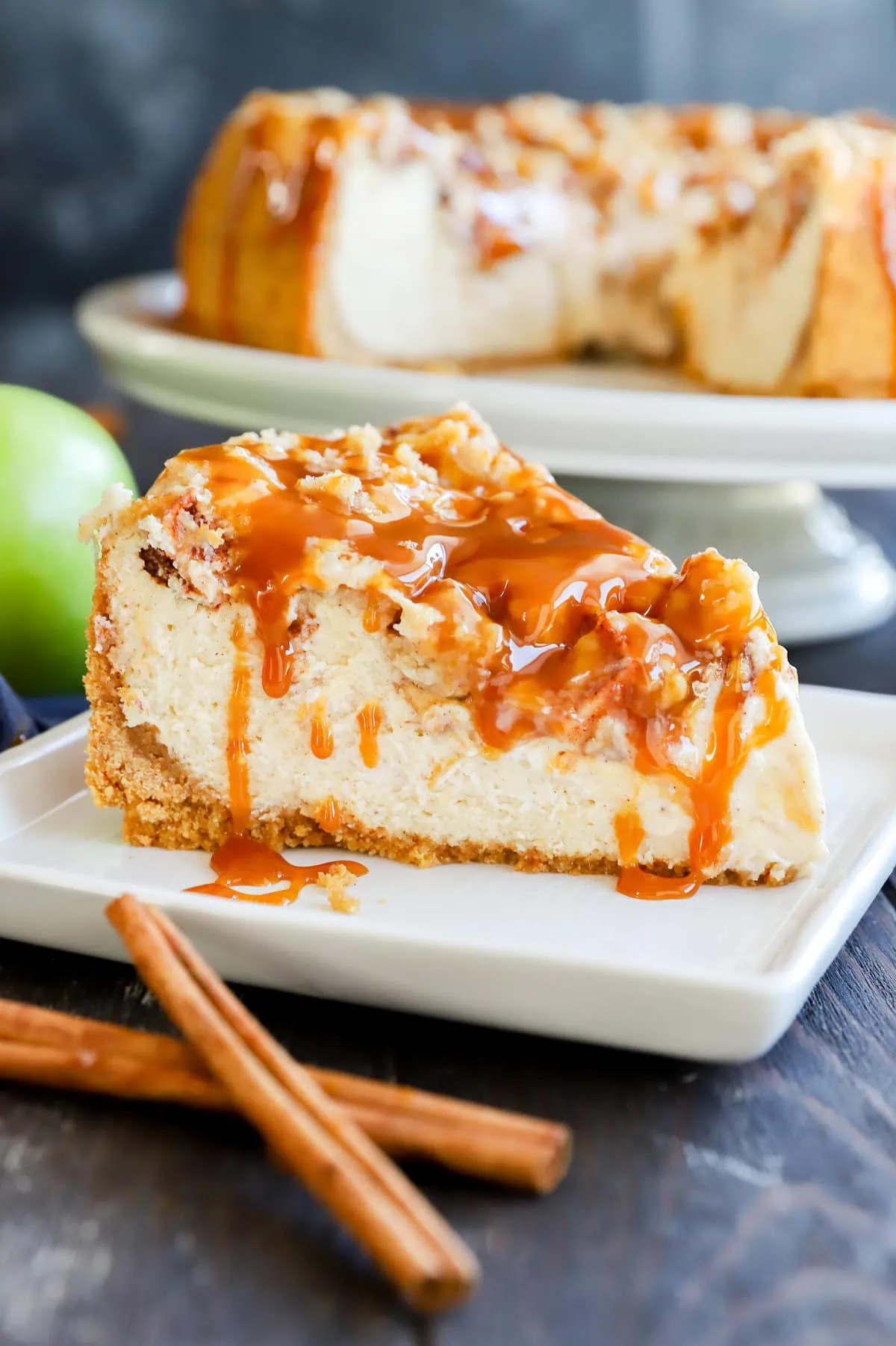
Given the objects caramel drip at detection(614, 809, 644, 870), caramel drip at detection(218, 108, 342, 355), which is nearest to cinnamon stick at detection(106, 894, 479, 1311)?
caramel drip at detection(614, 809, 644, 870)

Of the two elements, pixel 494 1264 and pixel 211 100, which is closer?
pixel 494 1264

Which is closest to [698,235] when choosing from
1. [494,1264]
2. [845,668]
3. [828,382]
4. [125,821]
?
[828,382]

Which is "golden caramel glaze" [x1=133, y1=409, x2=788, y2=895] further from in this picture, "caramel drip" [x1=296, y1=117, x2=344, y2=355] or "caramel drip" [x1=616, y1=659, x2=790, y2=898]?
"caramel drip" [x1=296, y1=117, x2=344, y2=355]

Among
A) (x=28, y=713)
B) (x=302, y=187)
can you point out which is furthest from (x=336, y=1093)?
(x=302, y=187)

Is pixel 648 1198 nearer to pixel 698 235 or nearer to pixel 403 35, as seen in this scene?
pixel 698 235

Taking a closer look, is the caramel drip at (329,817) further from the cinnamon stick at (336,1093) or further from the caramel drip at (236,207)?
the caramel drip at (236,207)

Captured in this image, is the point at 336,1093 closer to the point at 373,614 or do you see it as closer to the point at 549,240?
the point at 373,614
